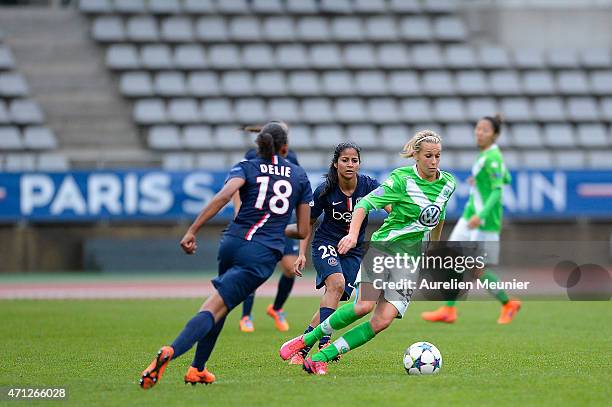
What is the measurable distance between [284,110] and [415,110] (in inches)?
148

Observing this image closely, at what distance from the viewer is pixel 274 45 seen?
31.8m

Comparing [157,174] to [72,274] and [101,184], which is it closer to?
[101,184]

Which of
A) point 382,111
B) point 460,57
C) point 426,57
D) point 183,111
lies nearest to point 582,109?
point 460,57

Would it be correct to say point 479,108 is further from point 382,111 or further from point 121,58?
point 121,58

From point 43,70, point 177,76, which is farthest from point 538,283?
point 43,70

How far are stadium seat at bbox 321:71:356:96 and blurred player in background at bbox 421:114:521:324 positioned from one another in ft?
52.5

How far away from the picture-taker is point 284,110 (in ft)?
97.8

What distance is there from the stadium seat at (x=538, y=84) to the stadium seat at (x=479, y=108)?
1331 mm

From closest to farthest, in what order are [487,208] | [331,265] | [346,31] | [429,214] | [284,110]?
1. [429,214]
2. [331,265]
3. [487,208]
4. [284,110]
5. [346,31]

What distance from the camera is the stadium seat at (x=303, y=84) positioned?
3042cm

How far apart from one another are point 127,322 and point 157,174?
1076 centimetres

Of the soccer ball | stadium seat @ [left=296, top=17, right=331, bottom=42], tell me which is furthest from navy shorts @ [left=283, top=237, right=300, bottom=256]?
stadium seat @ [left=296, top=17, right=331, bottom=42]

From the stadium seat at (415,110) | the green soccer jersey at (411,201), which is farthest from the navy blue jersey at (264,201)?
the stadium seat at (415,110)

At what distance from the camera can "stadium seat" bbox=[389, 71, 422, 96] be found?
31.0m
